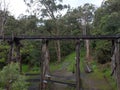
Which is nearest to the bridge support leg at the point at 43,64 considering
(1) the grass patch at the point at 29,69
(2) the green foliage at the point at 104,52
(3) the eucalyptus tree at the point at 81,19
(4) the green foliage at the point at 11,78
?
(4) the green foliage at the point at 11,78

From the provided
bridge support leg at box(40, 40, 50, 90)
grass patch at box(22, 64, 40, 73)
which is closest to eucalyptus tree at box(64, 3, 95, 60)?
grass patch at box(22, 64, 40, 73)

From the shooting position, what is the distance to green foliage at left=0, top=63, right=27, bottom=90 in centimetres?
845

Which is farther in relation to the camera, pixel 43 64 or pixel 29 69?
pixel 29 69

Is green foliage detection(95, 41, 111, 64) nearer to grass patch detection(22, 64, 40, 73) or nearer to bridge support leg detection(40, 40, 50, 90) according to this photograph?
grass patch detection(22, 64, 40, 73)

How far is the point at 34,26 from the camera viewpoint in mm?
28578

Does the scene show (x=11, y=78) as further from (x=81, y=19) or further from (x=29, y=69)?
(x=81, y=19)

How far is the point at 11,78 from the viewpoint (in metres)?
8.55

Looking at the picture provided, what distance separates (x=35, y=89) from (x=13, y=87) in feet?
17.2

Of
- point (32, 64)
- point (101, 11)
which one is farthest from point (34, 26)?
point (101, 11)

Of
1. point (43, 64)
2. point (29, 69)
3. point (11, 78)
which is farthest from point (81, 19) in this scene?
point (11, 78)

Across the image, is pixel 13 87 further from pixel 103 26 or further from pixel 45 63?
pixel 103 26

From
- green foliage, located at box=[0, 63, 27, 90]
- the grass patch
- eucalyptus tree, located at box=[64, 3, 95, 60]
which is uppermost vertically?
eucalyptus tree, located at box=[64, 3, 95, 60]

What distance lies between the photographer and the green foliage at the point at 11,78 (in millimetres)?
8453

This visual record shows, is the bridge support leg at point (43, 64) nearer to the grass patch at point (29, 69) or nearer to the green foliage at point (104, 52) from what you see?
the green foliage at point (104, 52)
